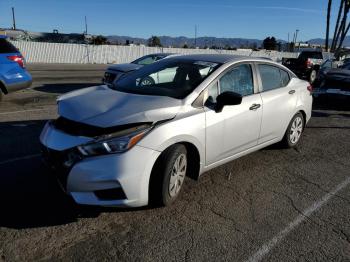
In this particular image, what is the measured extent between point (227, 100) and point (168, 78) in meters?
1.09

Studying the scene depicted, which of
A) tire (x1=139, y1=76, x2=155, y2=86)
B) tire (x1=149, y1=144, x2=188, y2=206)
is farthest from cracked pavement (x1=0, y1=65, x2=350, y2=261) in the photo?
tire (x1=139, y1=76, x2=155, y2=86)

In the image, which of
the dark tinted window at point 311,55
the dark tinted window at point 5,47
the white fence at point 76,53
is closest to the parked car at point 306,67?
the dark tinted window at point 311,55

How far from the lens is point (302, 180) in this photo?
4.84 metres

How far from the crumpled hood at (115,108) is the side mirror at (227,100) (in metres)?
0.50

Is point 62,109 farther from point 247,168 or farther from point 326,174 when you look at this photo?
point 326,174

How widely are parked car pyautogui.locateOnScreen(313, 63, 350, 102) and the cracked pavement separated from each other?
531 cm

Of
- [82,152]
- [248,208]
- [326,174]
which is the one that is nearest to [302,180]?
[326,174]

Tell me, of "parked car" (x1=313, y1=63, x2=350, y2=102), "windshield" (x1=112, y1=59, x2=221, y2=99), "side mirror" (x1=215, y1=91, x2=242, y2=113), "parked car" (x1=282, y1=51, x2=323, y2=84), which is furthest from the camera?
"parked car" (x1=282, y1=51, x2=323, y2=84)

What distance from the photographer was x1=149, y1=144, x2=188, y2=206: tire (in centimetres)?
357

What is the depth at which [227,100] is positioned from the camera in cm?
411

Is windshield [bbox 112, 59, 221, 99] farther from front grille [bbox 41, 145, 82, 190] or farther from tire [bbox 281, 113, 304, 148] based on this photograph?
tire [bbox 281, 113, 304, 148]

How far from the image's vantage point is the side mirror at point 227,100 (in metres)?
4.09

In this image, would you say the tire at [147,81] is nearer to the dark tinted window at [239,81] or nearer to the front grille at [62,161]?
the dark tinted window at [239,81]

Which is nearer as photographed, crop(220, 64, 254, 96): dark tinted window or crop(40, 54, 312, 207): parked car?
crop(40, 54, 312, 207): parked car
